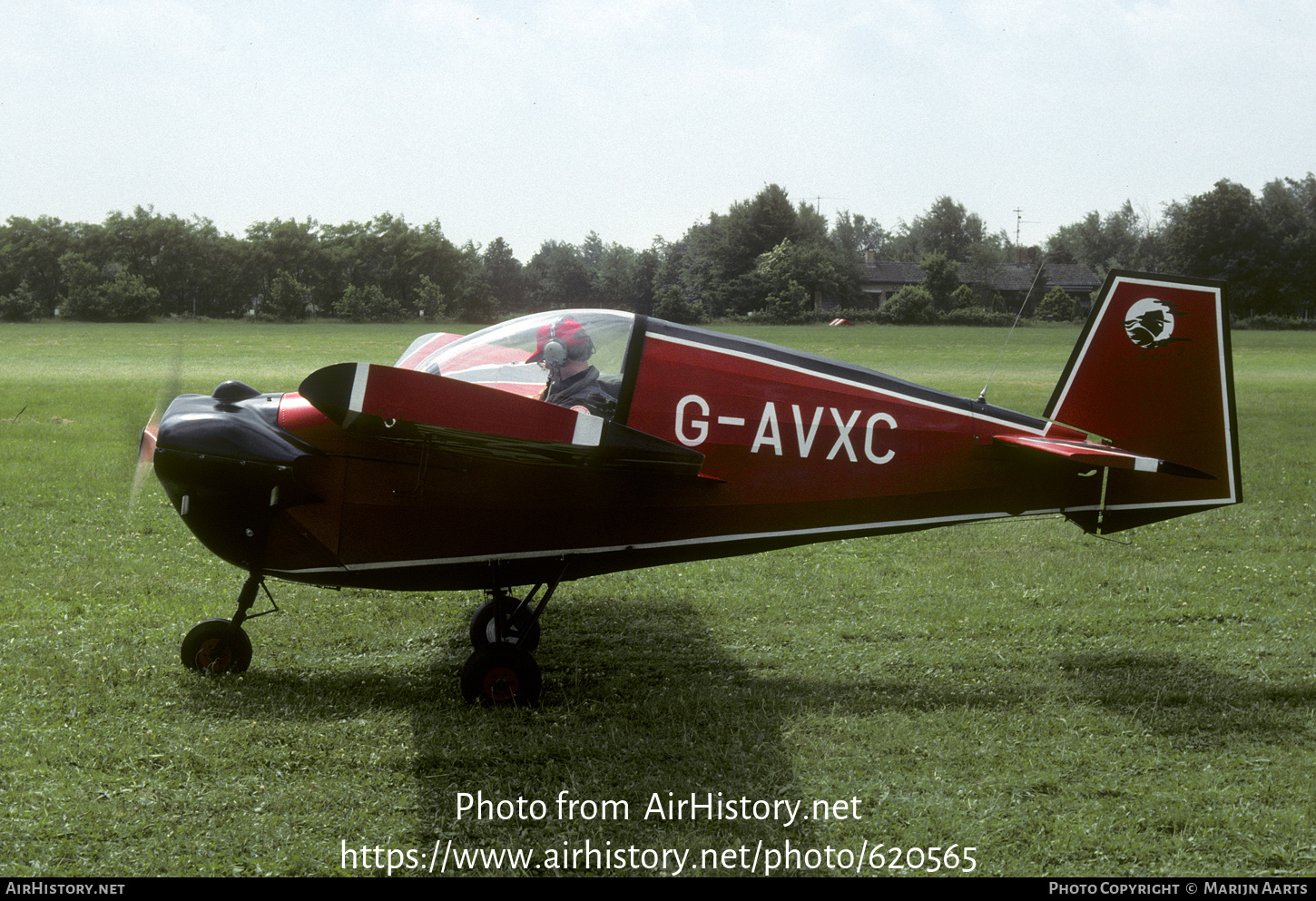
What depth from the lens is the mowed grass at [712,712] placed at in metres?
4.33

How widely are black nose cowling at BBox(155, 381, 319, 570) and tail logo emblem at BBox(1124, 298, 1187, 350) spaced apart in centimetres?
557

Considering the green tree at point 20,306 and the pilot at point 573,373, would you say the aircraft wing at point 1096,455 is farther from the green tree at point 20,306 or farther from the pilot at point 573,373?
the green tree at point 20,306

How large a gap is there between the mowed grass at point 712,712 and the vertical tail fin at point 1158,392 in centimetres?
121

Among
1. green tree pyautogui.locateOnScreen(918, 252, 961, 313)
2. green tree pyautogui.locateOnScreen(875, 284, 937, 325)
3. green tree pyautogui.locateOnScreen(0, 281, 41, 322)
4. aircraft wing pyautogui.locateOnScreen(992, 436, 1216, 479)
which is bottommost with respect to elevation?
green tree pyautogui.locateOnScreen(0, 281, 41, 322)

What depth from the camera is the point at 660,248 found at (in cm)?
4156

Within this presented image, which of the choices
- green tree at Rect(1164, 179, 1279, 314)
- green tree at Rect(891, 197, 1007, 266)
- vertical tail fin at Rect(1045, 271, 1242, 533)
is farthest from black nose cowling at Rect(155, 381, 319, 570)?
green tree at Rect(891, 197, 1007, 266)

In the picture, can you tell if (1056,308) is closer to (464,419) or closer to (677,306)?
(677,306)

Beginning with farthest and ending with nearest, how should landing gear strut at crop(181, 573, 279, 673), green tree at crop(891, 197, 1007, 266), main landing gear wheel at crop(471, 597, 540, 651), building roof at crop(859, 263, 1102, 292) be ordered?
green tree at crop(891, 197, 1007, 266) < building roof at crop(859, 263, 1102, 292) < landing gear strut at crop(181, 573, 279, 673) < main landing gear wheel at crop(471, 597, 540, 651)

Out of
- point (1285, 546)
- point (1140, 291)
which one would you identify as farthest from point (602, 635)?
point (1285, 546)

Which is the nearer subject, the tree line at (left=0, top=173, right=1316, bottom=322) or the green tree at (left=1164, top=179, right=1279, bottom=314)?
the tree line at (left=0, top=173, right=1316, bottom=322)

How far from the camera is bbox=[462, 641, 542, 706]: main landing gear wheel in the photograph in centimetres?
579

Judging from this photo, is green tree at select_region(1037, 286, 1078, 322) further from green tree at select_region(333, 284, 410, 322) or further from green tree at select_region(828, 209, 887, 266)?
green tree at select_region(828, 209, 887, 266)

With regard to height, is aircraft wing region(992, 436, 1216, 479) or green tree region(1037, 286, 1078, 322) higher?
green tree region(1037, 286, 1078, 322)

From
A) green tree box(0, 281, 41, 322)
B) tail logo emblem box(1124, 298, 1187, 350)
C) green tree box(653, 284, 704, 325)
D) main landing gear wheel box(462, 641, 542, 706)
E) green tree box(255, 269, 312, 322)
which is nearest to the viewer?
main landing gear wheel box(462, 641, 542, 706)
